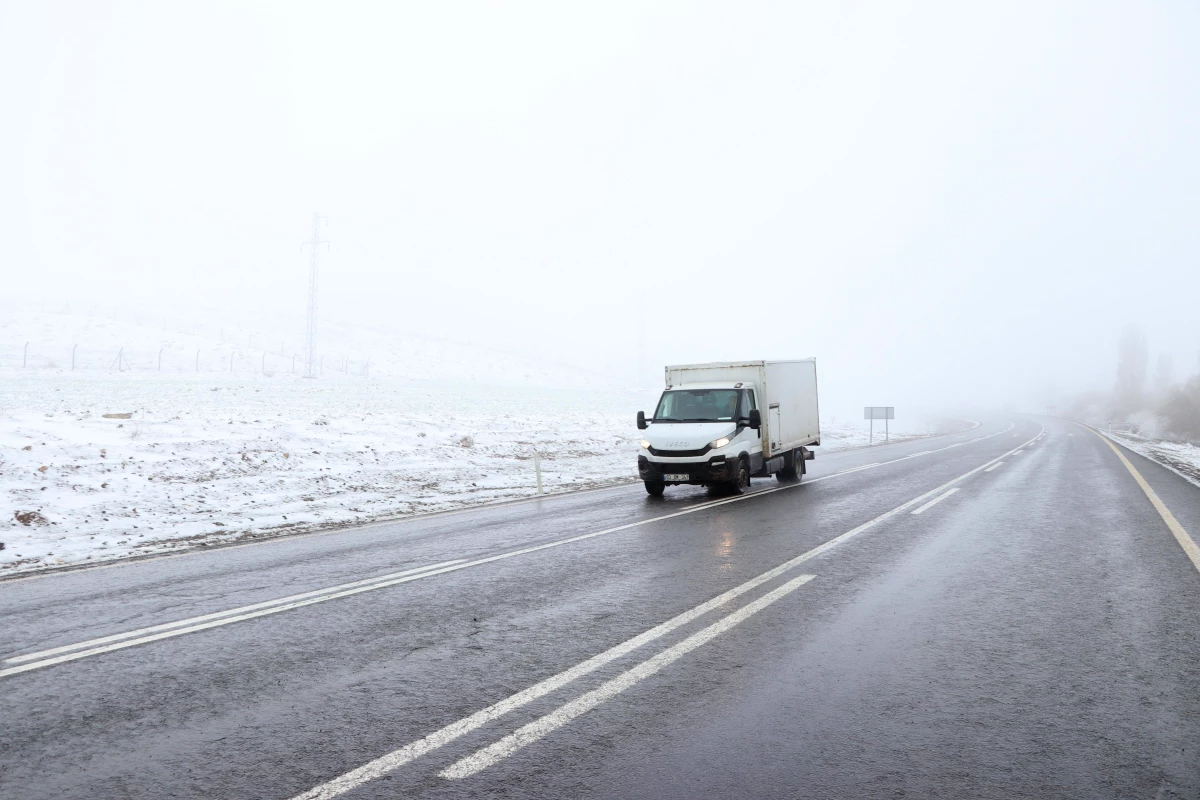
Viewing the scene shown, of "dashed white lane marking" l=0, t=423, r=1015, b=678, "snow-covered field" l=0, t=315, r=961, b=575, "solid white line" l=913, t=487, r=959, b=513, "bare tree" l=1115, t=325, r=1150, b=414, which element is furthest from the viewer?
"bare tree" l=1115, t=325, r=1150, b=414

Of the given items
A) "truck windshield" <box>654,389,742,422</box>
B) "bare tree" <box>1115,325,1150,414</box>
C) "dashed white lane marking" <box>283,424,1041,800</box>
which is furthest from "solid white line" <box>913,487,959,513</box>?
"bare tree" <box>1115,325,1150,414</box>

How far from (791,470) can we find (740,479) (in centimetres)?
364

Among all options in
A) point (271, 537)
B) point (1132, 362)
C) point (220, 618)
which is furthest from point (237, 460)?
point (1132, 362)

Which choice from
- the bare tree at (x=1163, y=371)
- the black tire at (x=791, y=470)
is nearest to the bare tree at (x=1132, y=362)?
the bare tree at (x=1163, y=371)

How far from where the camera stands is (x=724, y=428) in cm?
1582

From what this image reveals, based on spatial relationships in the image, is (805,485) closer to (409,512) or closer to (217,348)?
(409,512)

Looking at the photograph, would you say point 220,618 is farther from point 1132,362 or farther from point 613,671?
point 1132,362

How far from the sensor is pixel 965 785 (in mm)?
3445

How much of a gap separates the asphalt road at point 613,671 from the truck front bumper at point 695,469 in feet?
16.2

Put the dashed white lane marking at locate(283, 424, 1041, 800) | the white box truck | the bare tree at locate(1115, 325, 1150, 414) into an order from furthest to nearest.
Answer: the bare tree at locate(1115, 325, 1150, 414), the white box truck, the dashed white lane marking at locate(283, 424, 1041, 800)

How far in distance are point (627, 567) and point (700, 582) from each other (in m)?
1.06

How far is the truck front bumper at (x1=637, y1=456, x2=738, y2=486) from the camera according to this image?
1522 centimetres

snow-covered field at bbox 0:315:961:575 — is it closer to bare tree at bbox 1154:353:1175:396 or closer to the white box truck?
the white box truck

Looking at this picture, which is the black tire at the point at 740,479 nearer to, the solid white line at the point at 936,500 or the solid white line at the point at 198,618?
the solid white line at the point at 936,500
